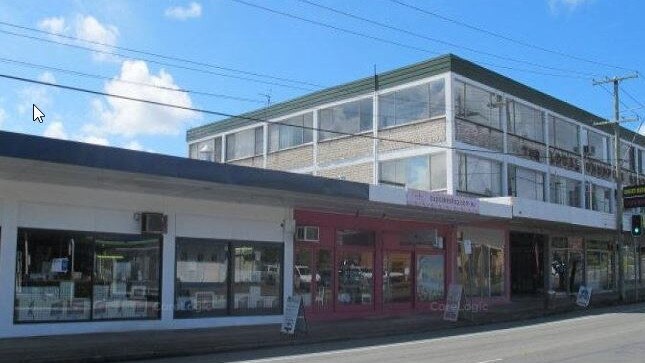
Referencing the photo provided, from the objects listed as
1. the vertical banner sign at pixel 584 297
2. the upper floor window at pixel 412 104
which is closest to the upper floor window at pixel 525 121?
the upper floor window at pixel 412 104

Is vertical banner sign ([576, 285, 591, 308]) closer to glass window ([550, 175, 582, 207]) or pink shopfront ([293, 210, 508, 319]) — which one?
pink shopfront ([293, 210, 508, 319])

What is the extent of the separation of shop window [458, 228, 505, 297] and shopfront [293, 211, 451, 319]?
1600mm

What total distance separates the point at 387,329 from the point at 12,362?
1007 centimetres

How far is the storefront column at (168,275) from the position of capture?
18.7 meters

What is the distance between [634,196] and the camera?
35375 mm

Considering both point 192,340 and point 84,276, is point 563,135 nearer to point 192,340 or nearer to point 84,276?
point 192,340

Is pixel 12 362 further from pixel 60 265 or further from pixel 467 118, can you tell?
pixel 467 118

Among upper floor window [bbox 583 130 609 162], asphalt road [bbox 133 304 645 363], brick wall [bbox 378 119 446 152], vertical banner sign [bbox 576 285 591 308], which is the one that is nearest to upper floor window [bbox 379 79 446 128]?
brick wall [bbox 378 119 446 152]

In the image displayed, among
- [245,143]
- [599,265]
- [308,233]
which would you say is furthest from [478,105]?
[599,265]

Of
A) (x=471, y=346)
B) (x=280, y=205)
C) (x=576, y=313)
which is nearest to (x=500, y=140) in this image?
(x=576, y=313)

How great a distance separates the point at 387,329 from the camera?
19.6 m

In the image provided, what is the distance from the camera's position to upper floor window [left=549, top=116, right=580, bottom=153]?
36.4m

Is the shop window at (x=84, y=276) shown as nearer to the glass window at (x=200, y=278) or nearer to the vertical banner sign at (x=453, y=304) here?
the glass window at (x=200, y=278)

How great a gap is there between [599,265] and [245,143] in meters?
20.9
